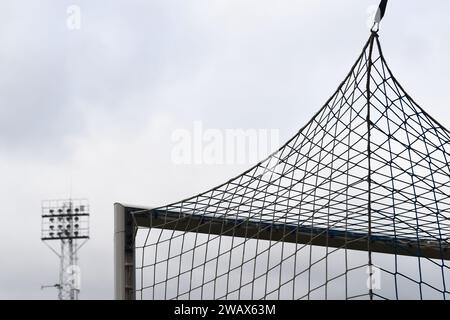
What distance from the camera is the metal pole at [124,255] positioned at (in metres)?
29.0

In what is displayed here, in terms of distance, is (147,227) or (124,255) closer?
(124,255)

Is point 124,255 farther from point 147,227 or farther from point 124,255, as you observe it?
point 147,227

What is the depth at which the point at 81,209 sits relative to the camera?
176 ft

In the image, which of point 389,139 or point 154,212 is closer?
point 389,139

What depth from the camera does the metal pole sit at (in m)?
29.0

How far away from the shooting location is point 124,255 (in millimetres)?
29156

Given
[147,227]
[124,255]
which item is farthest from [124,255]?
[147,227]
